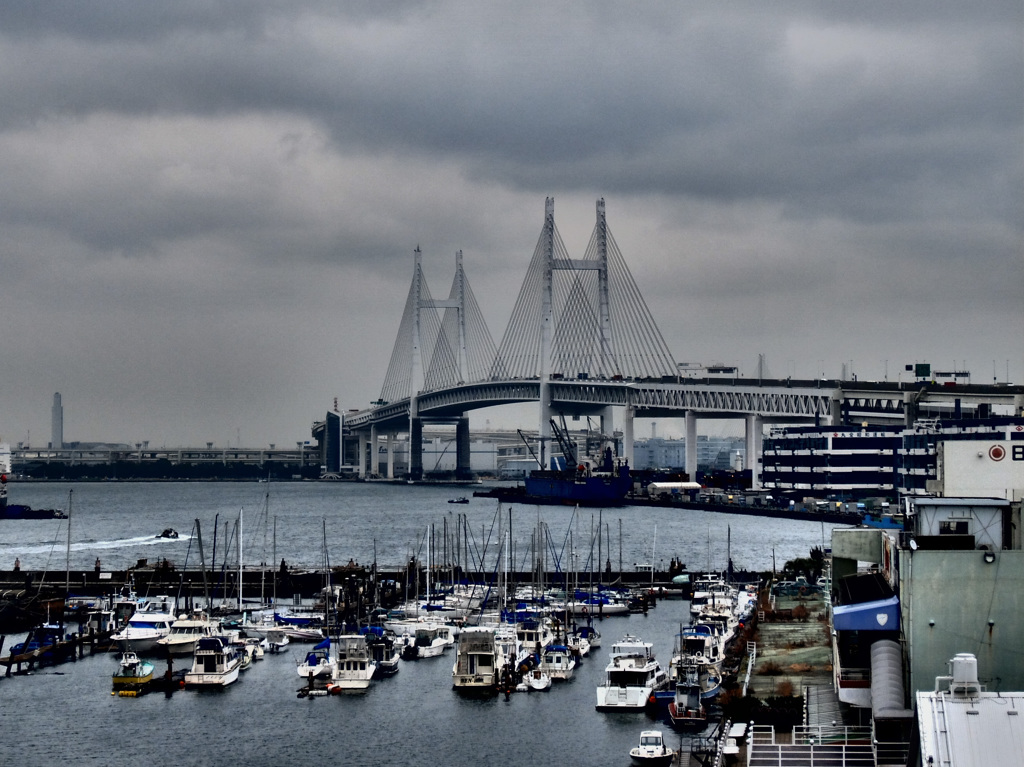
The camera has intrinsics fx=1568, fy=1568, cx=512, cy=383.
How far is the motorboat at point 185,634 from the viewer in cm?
3092

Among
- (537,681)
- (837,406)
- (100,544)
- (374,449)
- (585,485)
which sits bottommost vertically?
(537,681)

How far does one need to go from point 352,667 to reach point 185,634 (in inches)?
214

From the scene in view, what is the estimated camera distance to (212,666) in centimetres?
2761

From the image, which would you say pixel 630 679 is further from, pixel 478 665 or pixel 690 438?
pixel 690 438

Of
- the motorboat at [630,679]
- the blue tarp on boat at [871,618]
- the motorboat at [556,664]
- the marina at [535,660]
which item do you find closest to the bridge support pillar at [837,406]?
the marina at [535,660]

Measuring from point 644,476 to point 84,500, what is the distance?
42.5 meters

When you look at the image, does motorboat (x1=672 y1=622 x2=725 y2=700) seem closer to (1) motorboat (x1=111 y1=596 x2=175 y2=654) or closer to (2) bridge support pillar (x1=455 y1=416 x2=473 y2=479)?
(1) motorboat (x1=111 y1=596 x2=175 y2=654)

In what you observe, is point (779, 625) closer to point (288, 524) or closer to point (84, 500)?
point (288, 524)

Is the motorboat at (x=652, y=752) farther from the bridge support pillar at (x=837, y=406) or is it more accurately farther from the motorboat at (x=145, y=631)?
the bridge support pillar at (x=837, y=406)

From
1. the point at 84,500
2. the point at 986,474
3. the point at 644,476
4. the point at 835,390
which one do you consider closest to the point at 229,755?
the point at 986,474

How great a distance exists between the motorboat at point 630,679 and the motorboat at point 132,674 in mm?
7998

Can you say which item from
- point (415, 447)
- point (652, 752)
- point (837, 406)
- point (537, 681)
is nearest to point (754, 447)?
point (837, 406)

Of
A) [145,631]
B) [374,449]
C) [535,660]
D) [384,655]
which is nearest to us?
[535,660]

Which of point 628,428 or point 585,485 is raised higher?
point 628,428
